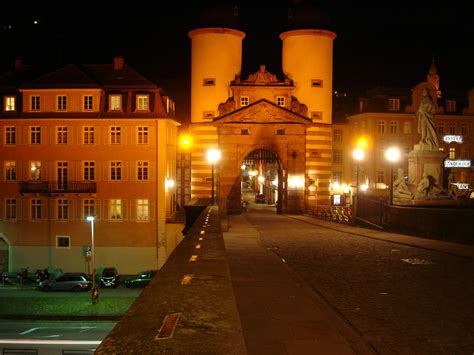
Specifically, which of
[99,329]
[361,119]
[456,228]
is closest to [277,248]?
[456,228]

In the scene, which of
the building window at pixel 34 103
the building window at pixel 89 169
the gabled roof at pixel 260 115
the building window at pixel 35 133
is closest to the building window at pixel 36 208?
the building window at pixel 89 169

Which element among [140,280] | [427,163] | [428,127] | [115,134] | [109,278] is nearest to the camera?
[427,163]

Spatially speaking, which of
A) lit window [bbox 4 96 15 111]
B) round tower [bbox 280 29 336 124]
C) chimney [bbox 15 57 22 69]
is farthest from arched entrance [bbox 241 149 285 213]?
chimney [bbox 15 57 22 69]

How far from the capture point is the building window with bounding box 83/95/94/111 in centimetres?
4869

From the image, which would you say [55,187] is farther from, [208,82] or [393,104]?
[393,104]

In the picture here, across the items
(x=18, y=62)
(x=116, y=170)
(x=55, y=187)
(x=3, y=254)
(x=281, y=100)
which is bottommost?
(x=3, y=254)

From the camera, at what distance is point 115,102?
4891 centimetres

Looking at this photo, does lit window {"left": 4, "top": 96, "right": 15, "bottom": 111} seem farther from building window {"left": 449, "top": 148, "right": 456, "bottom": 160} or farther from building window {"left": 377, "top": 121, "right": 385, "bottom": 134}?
building window {"left": 449, "top": 148, "right": 456, "bottom": 160}

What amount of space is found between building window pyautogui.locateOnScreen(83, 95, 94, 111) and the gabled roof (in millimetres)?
9671

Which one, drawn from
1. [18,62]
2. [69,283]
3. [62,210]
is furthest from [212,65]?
[69,283]

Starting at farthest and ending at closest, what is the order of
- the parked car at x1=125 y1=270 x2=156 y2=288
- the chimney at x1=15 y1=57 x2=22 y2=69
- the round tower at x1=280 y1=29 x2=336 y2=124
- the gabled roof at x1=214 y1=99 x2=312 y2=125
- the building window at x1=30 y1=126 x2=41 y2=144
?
the chimney at x1=15 y1=57 x2=22 y2=69, the round tower at x1=280 y1=29 x2=336 y2=124, the gabled roof at x1=214 y1=99 x2=312 y2=125, the building window at x1=30 y1=126 x2=41 y2=144, the parked car at x1=125 y1=270 x2=156 y2=288

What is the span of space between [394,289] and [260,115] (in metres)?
35.7

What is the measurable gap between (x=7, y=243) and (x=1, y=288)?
5.17 m

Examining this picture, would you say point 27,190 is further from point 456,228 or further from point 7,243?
point 456,228
